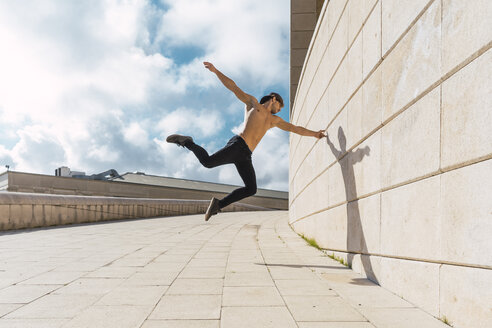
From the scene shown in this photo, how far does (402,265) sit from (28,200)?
30.5ft

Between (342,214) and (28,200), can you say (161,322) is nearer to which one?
(342,214)

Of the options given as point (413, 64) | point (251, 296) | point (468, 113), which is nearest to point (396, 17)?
point (413, 64)

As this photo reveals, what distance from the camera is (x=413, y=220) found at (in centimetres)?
286

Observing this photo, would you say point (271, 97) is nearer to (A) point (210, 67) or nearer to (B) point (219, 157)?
(A) point (210, 67)

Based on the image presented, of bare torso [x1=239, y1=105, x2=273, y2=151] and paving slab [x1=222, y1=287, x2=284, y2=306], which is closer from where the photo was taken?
paving slab [x1=222, y1=287, x2=284, y2=306]

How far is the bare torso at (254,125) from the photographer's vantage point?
4.95 m

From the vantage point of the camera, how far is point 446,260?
240cm

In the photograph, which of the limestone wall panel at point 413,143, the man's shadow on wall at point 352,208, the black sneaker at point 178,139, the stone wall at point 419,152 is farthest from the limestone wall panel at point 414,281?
the black sneaker at point 178,139

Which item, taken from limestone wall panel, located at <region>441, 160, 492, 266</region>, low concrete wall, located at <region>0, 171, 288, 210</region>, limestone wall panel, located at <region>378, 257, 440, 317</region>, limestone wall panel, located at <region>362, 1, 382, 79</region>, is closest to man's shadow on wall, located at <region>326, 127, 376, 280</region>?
limestone wall panel, located at <region>378, 257, 440, 317</region>

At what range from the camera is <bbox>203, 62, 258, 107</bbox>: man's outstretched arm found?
15.8ft

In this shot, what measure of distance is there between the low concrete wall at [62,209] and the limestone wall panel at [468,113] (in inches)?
373

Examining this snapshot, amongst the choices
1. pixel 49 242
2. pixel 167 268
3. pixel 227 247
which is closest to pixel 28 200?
pixel 49 242

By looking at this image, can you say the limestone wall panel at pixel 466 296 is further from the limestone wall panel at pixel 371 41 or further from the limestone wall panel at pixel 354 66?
the limestone wall panel at pixel 354 66

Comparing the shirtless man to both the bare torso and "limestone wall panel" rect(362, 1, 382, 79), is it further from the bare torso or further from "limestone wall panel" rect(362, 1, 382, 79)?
"limestone wall panel" rect(362, 1, 382, 79)
